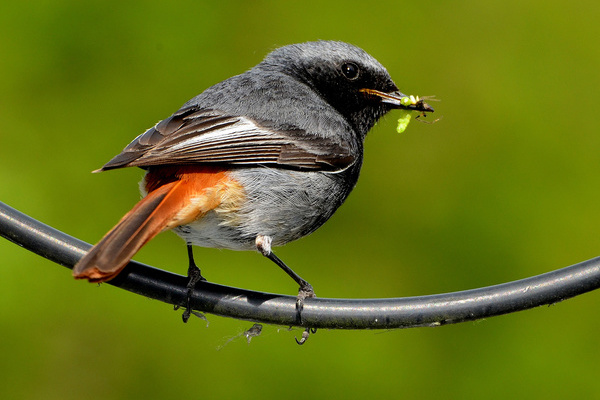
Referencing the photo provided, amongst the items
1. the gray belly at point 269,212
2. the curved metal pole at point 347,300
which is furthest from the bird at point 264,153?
the curved metal pole at point 347,300

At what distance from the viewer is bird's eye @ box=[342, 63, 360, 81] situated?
489 centimetres

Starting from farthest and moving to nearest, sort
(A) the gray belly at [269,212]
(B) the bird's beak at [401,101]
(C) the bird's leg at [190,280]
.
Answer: (B) the bird's beak at [401,101] → (A) the gray belly at [269,212] → (C) the bird's leg at [190,280]

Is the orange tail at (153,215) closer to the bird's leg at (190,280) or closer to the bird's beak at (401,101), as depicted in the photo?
the bird's leg at (190,280)

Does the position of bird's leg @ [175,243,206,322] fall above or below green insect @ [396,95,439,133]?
below

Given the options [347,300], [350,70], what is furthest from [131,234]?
[350,70]

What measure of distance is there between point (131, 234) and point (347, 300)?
80cm

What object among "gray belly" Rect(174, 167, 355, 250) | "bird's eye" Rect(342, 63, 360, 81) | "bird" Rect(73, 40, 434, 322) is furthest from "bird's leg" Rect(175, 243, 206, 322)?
"bird's eye" Rect(342, 63, 360, 81)

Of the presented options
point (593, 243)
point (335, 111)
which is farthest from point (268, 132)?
point (593, 243)

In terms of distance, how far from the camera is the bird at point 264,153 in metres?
3.87

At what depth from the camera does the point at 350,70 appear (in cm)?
491

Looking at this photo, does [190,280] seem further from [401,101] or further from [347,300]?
[401,101]

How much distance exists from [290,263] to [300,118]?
906mm

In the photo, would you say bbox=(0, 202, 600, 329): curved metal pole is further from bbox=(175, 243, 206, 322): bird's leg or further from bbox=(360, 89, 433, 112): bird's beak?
bbox=(360, 89, 433, 112): bird's beak

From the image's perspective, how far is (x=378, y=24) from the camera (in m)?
5.46
